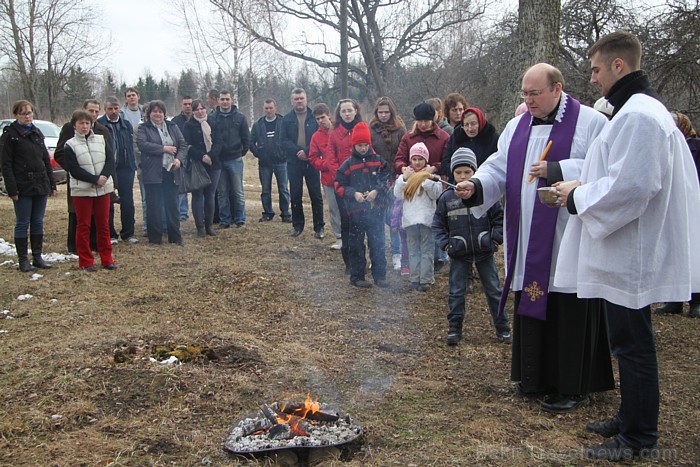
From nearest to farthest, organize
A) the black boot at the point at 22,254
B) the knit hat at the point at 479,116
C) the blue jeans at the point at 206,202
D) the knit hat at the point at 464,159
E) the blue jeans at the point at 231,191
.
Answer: the knit hat at the point at 464,159, the knit hat at the point at 479,116, the black boot at the point at 22,254, the blue jeans at the point at 206,202, the blue jeans at the point at 231,191

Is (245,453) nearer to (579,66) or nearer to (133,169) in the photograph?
(133,169)

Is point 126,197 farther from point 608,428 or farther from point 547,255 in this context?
point 608,428

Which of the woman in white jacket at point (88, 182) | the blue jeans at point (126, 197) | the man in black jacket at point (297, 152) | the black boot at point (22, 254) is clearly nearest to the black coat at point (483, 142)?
the man in black jacket at point (297, 152)

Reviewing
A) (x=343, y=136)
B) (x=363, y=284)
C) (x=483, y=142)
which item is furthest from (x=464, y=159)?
(x=343, y=136)

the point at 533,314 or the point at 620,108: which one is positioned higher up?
the point at 620,108

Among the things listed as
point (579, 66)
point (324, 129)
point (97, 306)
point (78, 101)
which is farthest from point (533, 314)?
point (78, 101)

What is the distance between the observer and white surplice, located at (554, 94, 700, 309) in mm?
3209

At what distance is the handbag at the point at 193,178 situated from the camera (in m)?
9.80

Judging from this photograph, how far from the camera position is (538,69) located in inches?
159

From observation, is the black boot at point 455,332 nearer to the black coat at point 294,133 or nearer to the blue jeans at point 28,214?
the black coat at point 294,133

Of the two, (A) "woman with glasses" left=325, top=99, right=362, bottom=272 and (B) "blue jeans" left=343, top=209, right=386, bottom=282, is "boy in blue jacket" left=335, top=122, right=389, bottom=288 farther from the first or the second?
(A) "woman with glasses" left=325, top=99, right=362, bottom=272

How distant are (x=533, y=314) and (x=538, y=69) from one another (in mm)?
1597

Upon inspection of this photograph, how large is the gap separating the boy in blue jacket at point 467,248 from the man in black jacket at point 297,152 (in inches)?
179

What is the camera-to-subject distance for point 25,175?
769 centimetres
